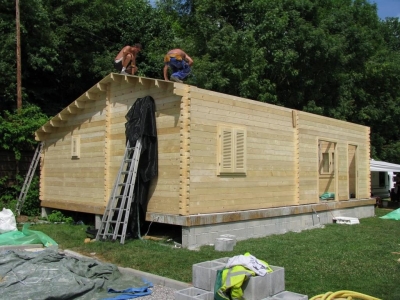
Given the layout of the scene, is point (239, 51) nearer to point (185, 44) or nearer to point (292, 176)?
point (185, 44)

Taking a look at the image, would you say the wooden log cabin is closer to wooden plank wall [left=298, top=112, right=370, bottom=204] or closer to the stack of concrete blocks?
wooden plank wall [left=298, top=112, right=370, bottom=204]

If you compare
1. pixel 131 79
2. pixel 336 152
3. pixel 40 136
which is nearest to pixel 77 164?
pixel 40 136

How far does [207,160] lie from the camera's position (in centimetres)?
1002

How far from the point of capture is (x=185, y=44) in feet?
79.4

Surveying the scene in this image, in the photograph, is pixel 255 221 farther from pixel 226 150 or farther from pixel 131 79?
pixel 131 79

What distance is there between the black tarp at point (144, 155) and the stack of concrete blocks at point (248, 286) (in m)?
4.55

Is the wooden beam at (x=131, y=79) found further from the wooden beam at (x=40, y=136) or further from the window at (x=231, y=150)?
the wooden beam at (x=40, y=136)

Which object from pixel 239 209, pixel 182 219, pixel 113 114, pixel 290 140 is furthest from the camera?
pixel 290 140

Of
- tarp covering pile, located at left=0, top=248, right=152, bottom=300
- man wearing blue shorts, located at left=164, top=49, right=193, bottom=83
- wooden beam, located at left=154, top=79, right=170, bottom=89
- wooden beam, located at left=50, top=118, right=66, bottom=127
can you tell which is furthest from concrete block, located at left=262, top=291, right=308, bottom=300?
wooden beam, located at left=50, top=118, right=66, bottom=127

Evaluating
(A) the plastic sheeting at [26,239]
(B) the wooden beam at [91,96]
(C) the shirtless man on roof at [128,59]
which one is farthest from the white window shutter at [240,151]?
(A) the plastic sheeting at [26,239]

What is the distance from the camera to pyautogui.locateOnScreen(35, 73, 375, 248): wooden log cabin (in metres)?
9.72

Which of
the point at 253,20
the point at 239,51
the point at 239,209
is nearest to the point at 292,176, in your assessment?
the point at 239,209

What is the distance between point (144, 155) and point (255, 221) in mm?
3350

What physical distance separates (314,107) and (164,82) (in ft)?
54.3
